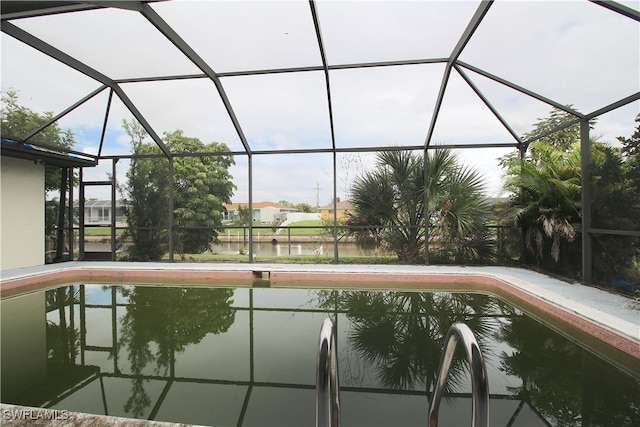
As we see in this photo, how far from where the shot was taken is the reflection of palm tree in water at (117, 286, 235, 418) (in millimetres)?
2871

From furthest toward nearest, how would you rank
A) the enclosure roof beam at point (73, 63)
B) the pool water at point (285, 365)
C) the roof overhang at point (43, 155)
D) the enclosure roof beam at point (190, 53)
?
the roof overhang at point (43, 155), the enclosure roof beam at point (73, 63), the enclosure roof beam at point (190, 53), the pool water at point (285, 365)

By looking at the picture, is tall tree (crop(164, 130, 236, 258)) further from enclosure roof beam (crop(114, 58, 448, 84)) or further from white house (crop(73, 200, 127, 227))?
enclosure roof beam (crop(114, 58, 448, 84))

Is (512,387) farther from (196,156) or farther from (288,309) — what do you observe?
(196,156)

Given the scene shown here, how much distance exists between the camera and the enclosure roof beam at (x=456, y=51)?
406 cm

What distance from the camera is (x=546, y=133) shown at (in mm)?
5969

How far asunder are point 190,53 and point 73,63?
2103 mm

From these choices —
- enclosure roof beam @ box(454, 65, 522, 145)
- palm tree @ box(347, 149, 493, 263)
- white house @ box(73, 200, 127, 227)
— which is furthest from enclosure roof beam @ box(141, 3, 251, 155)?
enclosure roof beam @ box(454, 65, 522, 145)

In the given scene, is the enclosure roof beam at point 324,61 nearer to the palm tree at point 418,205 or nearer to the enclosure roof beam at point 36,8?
the palm tree at point 418,205

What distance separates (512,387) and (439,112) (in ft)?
16.5

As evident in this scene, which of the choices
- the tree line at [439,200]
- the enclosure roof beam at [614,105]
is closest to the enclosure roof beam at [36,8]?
the tree line at [439,200]

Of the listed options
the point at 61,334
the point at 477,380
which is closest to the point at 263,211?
the point at 61,334

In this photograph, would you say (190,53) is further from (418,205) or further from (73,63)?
(418,205)

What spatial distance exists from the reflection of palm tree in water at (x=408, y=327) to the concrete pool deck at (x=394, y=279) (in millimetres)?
530

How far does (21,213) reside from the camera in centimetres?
723
